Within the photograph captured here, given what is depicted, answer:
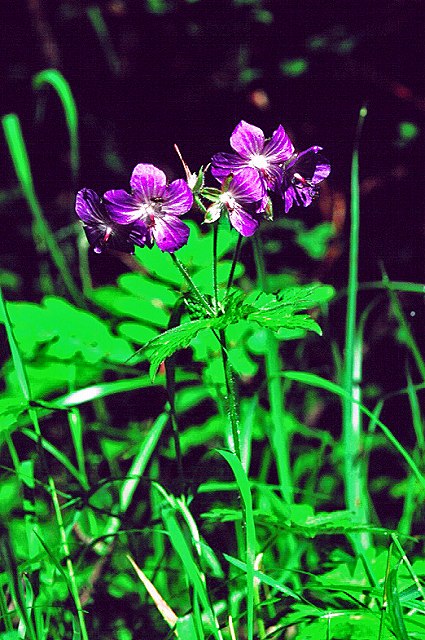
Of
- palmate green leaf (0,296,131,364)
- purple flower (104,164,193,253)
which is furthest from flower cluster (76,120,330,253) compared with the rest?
palmate green leaf (0,296,131,364)

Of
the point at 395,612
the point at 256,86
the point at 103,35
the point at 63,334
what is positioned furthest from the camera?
the point at 103,35

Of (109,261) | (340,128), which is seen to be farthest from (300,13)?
(109,261)

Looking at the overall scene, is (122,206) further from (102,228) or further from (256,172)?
(256,172)

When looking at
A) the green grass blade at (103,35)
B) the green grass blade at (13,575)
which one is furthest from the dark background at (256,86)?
the green grass blade at (13,575)

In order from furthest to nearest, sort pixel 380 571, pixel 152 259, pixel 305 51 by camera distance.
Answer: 1. pixel 305 51
2. pixel 152 259
3. pixel 380 571

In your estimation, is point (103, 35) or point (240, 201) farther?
point (103, 35)

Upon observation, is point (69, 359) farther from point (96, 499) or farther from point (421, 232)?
point (421, 232)

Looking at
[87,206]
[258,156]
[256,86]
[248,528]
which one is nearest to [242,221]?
[258,156]

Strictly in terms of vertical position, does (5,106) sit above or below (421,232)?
above
